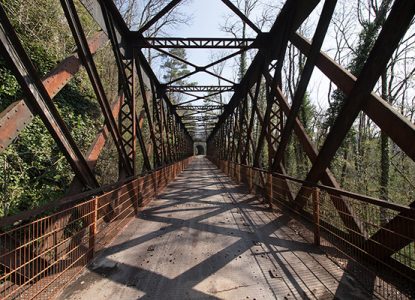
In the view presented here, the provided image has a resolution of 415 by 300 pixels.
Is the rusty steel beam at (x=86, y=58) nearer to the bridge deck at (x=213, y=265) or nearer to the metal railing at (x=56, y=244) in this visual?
the metal railing at (x=56, y=244)

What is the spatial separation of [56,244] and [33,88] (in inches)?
81.1

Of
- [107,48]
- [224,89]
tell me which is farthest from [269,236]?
A: [107,48]

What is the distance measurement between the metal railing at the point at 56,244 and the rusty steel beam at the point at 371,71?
12.4ft

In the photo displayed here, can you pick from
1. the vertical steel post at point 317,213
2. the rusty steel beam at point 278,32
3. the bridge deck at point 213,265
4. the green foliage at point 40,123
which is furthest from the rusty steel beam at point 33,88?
the rusty steel beam at point 278,32

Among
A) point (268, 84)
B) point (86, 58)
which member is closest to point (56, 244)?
point (86, 58)

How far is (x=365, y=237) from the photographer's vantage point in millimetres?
3742

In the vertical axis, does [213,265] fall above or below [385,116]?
below

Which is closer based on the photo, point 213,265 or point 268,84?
point 213,265

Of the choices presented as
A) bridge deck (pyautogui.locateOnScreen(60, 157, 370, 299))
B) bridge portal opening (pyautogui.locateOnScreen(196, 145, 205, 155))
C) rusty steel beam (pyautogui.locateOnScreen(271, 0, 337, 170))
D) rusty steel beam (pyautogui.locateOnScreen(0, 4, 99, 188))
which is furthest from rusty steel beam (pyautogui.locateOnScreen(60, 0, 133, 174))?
bridge portal opening (pyautogui.locateOnScreen(196, 145, 205, 155))

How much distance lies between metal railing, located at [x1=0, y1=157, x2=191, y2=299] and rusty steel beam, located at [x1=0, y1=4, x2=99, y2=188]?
2.78ft

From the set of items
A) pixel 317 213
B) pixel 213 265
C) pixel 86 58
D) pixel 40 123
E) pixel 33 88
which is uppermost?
pixel 86 58

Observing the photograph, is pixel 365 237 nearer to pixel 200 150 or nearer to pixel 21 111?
pixel 21 111

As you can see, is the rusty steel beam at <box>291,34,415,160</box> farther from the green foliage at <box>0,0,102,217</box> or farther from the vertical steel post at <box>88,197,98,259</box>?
the green foliage at <box>0,0,102,217</box>

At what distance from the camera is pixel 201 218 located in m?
6.63
